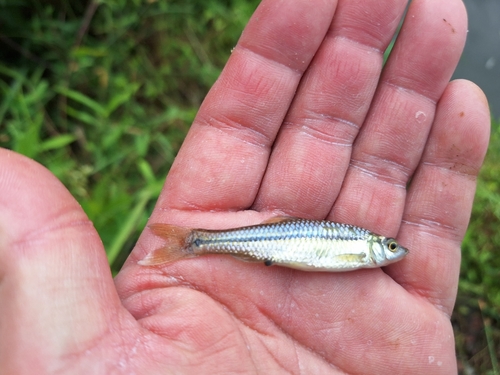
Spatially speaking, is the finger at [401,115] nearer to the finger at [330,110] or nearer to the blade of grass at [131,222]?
the finger at [330,110]

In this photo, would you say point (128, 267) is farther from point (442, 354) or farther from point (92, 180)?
point (442, 354)

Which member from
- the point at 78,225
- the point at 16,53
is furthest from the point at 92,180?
the point at 78,225

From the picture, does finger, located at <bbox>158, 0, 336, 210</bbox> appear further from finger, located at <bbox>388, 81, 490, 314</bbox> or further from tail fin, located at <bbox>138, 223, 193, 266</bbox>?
finger, located at <bbox>388, 81, 490, 314</bbox>

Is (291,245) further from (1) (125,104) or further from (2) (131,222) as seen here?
(1) (125,104)

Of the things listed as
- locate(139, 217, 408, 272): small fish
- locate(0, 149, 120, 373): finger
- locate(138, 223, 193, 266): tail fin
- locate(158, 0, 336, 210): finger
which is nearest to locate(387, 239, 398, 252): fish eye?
locate(139, 217, 408, 272): small fish

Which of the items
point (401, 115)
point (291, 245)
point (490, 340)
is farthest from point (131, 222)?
point (490, 340)

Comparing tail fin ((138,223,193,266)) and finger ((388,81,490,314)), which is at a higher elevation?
finger ((388,81,490,314))

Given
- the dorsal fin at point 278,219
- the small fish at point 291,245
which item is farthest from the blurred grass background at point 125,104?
the dorsal fin at point 278,219
